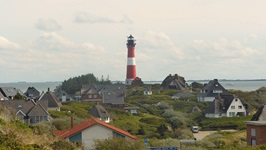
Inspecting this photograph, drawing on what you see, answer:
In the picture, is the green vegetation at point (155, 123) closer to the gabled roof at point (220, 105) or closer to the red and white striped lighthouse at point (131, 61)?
the gabled roof at point (220, 105)

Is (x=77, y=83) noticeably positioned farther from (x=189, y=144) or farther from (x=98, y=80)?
(x=189, y=144)

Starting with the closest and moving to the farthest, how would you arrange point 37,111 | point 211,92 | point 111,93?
1. point 37,111
2. point 111,93
3. point 211,92

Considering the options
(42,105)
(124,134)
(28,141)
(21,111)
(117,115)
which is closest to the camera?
(28,141)

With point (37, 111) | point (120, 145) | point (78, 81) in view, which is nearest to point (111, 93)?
point (37, 111)

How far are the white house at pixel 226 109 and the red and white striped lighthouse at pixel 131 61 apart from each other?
40.6 meters

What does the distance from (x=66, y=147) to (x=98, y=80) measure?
12479 centimetres

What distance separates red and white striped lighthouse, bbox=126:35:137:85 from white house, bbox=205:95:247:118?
40.6 m

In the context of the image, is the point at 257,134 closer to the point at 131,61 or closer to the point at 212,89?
the point at 212,89

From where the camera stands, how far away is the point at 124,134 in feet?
113

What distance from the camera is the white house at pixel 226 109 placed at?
7588cm

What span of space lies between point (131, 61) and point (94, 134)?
81.3 metres

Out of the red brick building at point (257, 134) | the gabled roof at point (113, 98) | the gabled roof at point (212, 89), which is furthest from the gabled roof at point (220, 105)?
the red brick building at point (257, 134)

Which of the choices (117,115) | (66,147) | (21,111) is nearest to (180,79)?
(117,115)

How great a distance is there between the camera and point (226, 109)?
76.8 meters
